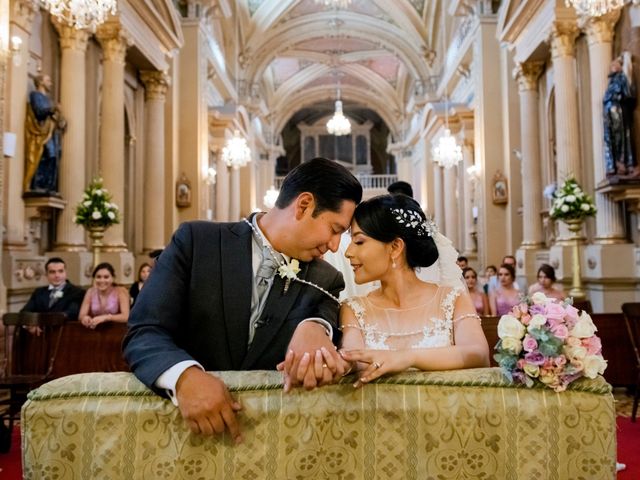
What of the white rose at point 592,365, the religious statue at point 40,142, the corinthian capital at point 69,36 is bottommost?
the white rose at point 592,365

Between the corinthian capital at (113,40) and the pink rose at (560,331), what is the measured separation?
896 cm

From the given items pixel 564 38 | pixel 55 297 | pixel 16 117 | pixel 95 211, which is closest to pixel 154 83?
pixel 95 211

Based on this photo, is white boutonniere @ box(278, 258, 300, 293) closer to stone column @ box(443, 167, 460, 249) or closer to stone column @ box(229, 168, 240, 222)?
stone column @ box(443, 167, 460, 249)

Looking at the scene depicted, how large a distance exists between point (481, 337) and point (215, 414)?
1112 mm

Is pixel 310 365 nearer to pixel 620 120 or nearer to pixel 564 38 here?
pixel 620 120

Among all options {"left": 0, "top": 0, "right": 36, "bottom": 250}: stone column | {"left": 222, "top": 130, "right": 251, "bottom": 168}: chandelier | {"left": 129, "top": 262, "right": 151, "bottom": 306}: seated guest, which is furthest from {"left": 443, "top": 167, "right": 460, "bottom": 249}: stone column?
{"left": 0, "top": 0, "right": 36, "bottom": 250}: stone column

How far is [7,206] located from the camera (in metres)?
6.85

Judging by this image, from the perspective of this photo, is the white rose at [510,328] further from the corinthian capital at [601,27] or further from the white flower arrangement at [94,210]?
the corinthian capital at [601,27]

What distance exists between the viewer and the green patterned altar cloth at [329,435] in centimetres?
150

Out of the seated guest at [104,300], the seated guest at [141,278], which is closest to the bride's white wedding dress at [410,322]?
the seated guest at [104,300]

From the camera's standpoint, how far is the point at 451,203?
712 inches

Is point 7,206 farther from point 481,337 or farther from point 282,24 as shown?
point 282,24

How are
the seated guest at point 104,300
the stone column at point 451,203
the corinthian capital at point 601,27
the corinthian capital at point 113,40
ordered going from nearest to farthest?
the seated guest at point 104,300, the corinthian capital at point 601,27, the corinthian capital at point 113,40, the stone column at point 451,203

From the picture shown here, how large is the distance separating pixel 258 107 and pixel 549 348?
21.4 metres
